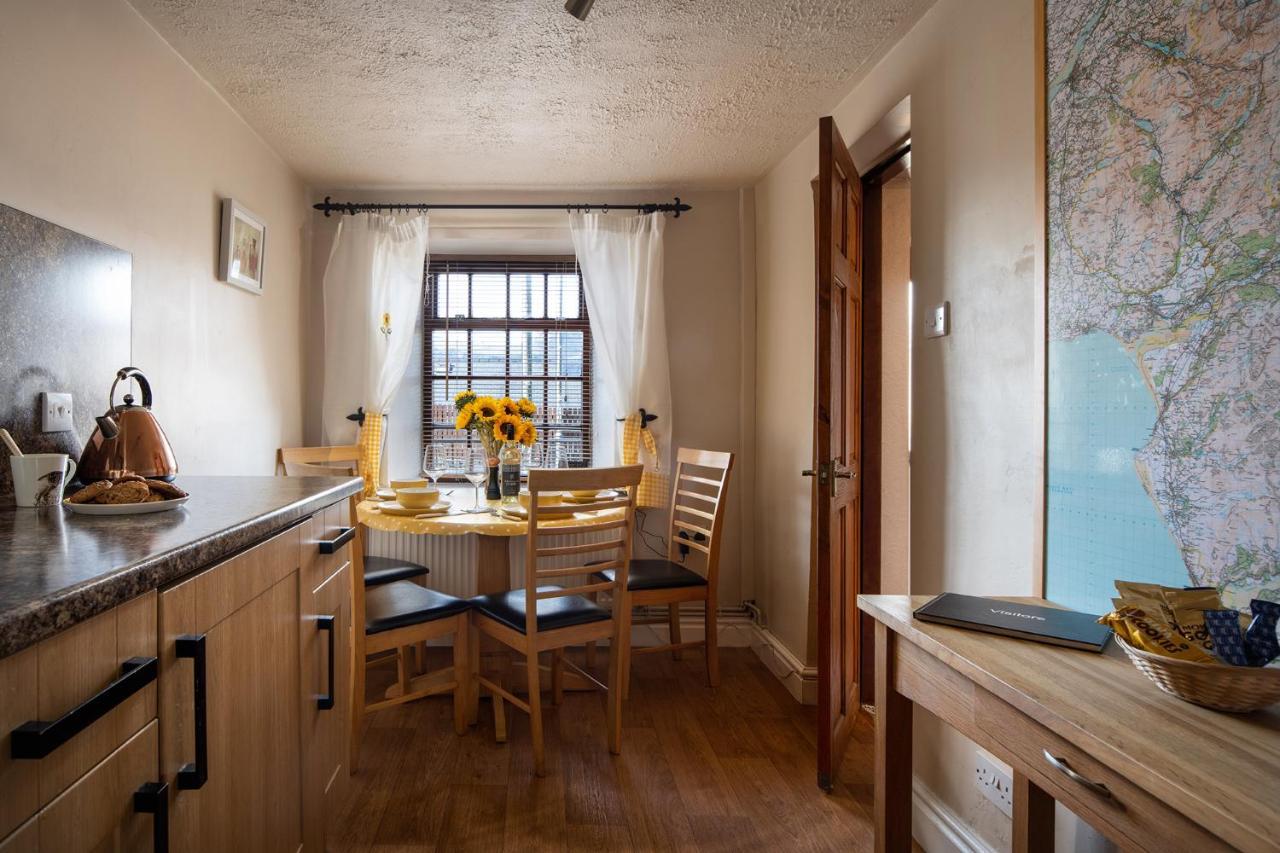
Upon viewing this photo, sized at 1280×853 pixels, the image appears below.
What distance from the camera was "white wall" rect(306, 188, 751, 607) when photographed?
3.64m

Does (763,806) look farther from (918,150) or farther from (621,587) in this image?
(918,150)

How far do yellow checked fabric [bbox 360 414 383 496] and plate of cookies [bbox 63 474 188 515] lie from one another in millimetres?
2168

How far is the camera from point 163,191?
2174 mm

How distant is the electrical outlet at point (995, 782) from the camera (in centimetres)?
157

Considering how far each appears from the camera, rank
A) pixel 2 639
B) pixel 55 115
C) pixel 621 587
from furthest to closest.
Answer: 1. pixel 621 587
2. pixel 55 115
3. pixel 2 639

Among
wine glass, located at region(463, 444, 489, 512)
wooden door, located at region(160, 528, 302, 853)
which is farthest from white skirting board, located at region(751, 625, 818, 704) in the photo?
wooden door, located at region(160, 528, 302, 853)

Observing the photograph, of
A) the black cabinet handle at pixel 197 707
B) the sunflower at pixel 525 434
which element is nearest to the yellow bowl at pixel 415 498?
the sunflower at pixel 525 434

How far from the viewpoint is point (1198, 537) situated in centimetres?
112

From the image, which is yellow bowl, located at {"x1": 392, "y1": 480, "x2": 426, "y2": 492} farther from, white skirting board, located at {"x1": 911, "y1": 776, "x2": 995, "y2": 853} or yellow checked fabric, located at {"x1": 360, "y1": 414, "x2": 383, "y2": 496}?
white skirting board, located at {"x1": 911, "y1": 776, "x2": 995, "y2": 853}

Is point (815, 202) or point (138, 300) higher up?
point (815, 202)

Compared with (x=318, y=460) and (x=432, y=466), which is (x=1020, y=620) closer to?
(x=432, y=466)

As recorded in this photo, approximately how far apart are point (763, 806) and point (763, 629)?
1.38 m

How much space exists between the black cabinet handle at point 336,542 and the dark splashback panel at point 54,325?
0.62 meters

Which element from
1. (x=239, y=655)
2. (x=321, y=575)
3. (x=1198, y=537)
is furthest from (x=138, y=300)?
(x=1198, y=537)
